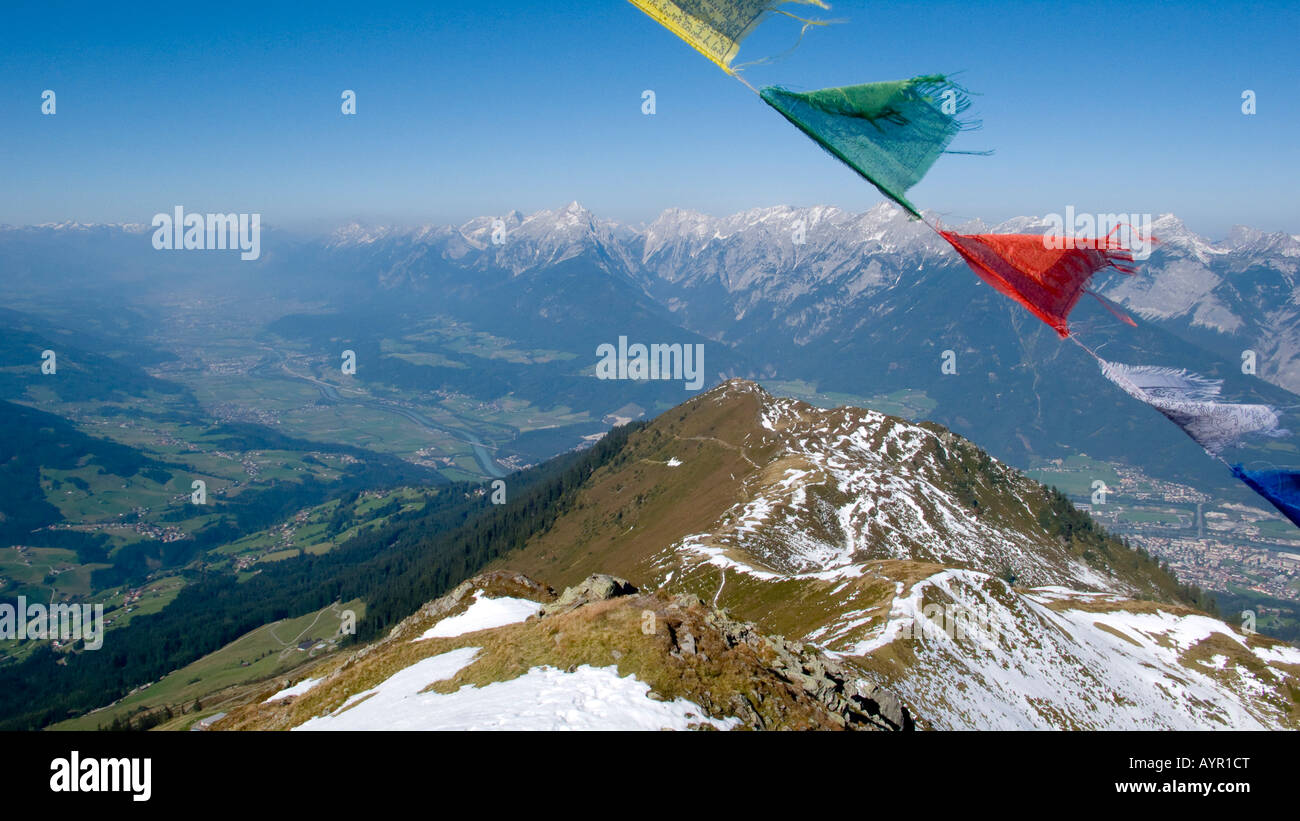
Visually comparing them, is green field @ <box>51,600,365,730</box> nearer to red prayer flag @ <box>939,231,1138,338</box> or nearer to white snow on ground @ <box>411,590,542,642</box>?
white snow on ground @ <box>411,590,542,642</box>

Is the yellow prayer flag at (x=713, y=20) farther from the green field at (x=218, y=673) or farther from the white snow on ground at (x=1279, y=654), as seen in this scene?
the green field at (x=218, y=673)

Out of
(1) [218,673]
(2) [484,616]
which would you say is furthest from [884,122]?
(1) [218,673]

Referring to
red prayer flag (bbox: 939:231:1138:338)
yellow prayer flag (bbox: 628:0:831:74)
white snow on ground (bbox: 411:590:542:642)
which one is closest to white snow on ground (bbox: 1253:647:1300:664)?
white snow on ground (bbox: 411:590:542:642)

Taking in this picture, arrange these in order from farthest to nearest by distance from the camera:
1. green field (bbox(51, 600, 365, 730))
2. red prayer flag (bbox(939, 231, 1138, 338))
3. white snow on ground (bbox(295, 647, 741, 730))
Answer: green field (bbox(51, 600, 365, 730))
white snow on ground (bbox(295, 647, 741, 730))
red prayer flag (bbox(939, 231, 1138, 338))

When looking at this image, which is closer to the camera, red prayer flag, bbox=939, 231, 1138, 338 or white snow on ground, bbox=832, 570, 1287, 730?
red prayer flag, bbox=939, 231, 1138, 338

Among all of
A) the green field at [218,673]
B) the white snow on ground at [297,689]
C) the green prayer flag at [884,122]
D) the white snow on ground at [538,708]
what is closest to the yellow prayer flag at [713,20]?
the green prayer flag at [884,122]

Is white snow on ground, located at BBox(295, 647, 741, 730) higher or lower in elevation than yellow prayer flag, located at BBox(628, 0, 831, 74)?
lower
